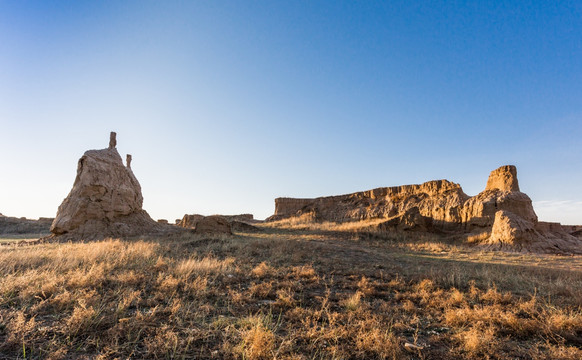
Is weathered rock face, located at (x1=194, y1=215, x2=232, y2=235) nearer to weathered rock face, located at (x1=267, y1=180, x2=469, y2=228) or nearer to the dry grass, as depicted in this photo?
the dry grass

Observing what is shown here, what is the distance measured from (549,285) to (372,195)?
32.2 meters

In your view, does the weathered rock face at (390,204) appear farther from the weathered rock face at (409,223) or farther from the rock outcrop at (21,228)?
the rock outcrop at (21,228)

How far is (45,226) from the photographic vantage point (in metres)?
28.7

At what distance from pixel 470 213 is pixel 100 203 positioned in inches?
1122

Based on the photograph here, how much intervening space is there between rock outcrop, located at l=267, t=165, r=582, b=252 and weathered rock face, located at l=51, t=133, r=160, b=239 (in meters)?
20.7

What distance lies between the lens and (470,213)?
2377 cm

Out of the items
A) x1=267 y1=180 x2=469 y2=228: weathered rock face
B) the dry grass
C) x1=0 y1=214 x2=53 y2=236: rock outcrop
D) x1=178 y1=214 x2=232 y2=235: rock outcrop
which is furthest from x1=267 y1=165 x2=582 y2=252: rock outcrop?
x1=0 y1=214 x2=53 y2=236: rock outcrop

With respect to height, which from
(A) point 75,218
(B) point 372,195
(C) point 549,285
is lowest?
(C) point 549,285

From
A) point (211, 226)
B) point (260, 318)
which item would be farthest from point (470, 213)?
point (260, 318)

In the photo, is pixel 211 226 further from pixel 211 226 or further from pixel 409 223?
pixel 409 223

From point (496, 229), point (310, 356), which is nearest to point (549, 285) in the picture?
point (310, 356)

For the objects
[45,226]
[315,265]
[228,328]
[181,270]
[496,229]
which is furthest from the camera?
[45,226]

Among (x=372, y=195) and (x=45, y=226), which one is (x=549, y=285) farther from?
(x=45, y=226)

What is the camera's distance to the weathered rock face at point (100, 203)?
1598 centimetres
